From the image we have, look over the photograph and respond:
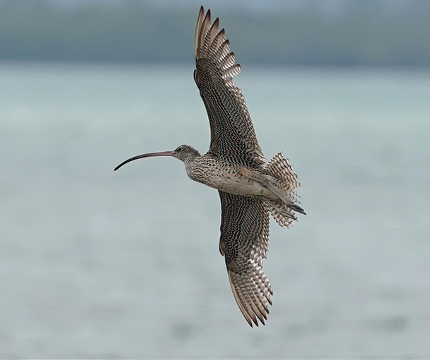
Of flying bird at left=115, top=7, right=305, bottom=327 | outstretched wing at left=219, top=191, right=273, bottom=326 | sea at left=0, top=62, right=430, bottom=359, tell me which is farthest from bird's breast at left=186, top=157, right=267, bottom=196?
sea at left=0, top=62, right=430, bottom=359

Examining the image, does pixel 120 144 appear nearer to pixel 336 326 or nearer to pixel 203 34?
pixel 336 326

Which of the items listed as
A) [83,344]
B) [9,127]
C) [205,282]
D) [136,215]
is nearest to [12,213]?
[136,215]

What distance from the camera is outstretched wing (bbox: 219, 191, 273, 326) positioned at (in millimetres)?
10352

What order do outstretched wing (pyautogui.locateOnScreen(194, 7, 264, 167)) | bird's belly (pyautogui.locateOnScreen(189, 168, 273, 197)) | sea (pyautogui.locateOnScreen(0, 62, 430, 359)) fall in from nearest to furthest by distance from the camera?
outstretched wing (pyautogui.locateOnScreen(194, 7, 264, 167)), bird's belly (pyautogui.locateOnScreen(189, 168, 273, 197)), sea (pyautogui.locateOnScreen(0, 62, 430, 359))

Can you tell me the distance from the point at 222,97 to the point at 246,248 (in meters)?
1.67

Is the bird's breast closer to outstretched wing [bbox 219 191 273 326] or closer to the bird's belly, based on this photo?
the bird's belly

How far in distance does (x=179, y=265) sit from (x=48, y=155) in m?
30.3

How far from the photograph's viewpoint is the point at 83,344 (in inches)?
704

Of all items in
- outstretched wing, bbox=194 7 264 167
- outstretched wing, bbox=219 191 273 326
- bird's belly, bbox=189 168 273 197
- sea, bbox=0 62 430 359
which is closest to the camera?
outstretched wing, bbox=194 7 264 167

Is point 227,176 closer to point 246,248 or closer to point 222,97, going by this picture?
point 222,97

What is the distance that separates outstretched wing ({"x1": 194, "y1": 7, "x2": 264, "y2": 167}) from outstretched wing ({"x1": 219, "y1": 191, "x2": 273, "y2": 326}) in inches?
29.7

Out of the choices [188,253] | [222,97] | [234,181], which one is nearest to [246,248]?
[234,181]

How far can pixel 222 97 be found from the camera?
9.49m

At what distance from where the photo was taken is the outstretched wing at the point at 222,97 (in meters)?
9.31
